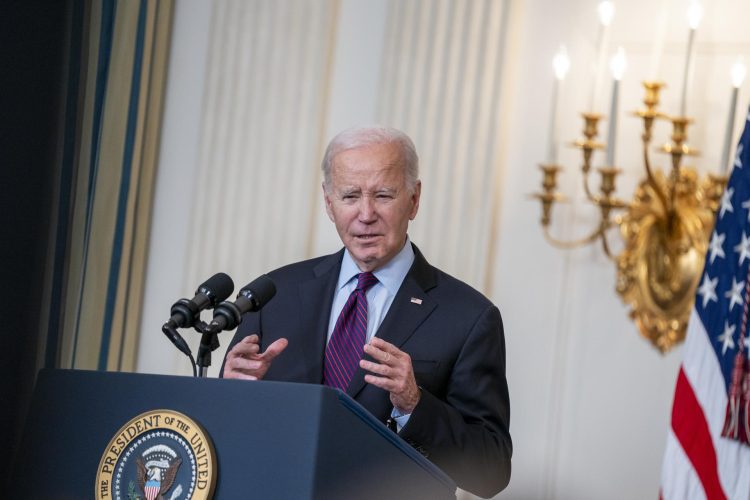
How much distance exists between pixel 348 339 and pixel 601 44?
2.63 m

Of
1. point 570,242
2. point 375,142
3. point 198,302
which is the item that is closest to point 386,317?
point 375,142

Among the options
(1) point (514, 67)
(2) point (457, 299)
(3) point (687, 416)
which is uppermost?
(1) point (514, 67)

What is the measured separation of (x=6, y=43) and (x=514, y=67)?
2195mm

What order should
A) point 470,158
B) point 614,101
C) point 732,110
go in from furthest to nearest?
point 470,158 → point 614,101 → point 732,110

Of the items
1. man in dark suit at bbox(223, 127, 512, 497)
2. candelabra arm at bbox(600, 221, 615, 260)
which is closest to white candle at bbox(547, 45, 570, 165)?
candelabra arm at bbox(600, 221, 615, 260)

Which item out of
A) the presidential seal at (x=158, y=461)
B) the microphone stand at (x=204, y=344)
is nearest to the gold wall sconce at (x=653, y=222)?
the microphone stand at (x=204, y=344)

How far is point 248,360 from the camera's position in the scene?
8.93ft

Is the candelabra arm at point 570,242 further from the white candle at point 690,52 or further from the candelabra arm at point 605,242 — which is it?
the white candle at point 690,52

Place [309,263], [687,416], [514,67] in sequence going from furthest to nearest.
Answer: [514,67]
[687,416]
[309,263]

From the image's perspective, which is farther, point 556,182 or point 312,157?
point 312,157

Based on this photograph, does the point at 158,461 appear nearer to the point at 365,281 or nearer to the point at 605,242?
the point at 365,281

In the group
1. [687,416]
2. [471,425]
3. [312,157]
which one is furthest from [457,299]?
[312,157]

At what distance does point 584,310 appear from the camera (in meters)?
5.34

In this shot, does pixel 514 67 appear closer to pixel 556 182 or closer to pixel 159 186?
pixel 556 182
